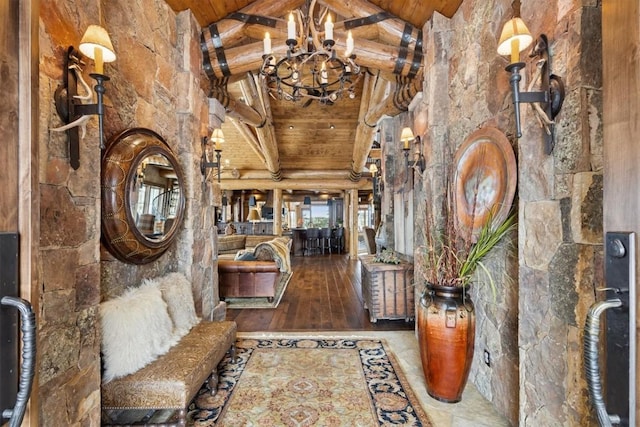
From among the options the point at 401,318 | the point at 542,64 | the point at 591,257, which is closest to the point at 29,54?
the point at 542,64

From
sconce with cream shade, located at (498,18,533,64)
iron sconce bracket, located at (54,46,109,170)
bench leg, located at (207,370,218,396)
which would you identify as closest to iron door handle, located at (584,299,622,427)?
sconce with cream shade, located at (498,18,533,64)

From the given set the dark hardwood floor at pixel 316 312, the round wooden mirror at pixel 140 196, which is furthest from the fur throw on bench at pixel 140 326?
the dark hardwood floor at pixel 316 312

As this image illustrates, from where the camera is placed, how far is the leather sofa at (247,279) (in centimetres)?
Result: 479

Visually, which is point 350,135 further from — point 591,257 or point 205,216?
point 591,257

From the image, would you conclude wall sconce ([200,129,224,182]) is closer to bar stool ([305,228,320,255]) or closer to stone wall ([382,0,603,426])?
stone wall ([382,0,603,426])

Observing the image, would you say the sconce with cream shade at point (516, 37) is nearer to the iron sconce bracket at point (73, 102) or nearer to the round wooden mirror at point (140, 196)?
the iron sconce bracket at point (73, 102)

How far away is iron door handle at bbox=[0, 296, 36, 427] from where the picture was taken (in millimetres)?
741

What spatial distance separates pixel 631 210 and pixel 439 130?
7.18 ft

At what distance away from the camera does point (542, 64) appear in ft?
4.62

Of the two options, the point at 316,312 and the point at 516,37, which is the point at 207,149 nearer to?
the point at 316,312

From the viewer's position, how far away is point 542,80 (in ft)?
4.69

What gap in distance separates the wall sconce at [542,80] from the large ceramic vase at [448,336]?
1074 millimetres

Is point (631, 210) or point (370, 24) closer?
point (631, 210)

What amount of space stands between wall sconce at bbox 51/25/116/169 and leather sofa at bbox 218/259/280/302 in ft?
11.5
